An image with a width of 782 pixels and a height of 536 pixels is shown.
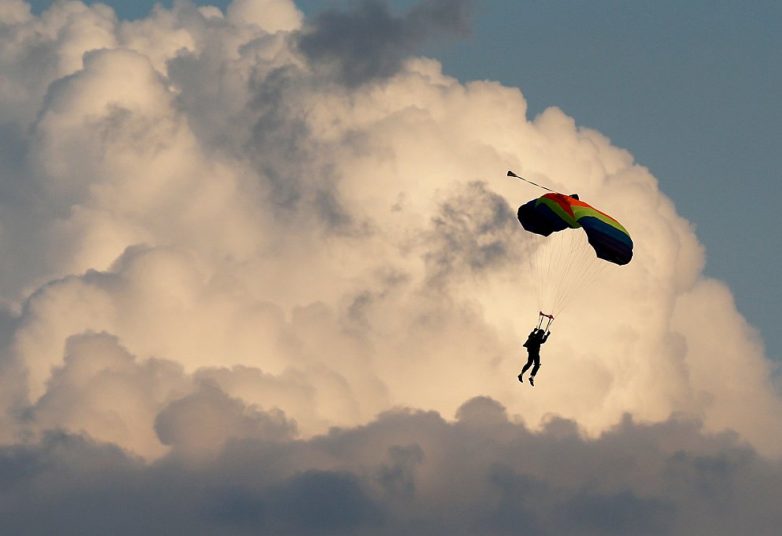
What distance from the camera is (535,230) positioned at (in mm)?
79812

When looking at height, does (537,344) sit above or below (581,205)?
below

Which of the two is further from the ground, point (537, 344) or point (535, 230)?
point (535, 230)

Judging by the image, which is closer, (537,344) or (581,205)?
(537,344)

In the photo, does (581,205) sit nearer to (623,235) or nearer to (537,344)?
(623,235)

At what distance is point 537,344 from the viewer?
72.3 m

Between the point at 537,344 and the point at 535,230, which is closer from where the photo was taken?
the point at 537,344

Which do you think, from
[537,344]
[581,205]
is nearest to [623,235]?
[581,205]

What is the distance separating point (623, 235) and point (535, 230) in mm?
6234

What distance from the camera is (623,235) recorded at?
248 ft

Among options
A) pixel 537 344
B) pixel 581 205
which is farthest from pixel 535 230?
pixel 537 344

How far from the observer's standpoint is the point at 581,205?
78.7 metres

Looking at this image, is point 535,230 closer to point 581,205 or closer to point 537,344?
point 581,205

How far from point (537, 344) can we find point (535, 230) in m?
9.98
